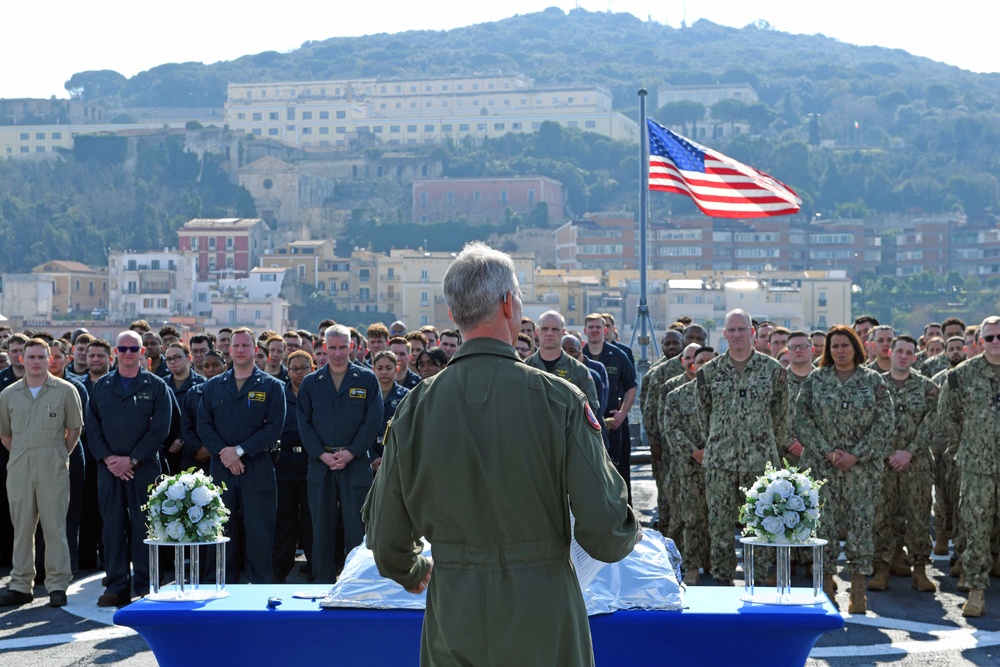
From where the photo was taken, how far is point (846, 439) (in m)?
8.72

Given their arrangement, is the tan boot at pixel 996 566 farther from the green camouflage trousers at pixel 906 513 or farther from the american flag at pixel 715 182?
the american flag at pixel 715 182

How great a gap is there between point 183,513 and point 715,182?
37.7 ft

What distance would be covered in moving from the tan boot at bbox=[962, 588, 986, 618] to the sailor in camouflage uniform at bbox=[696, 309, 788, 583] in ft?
3.82

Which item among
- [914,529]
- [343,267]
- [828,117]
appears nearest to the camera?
[914,529]

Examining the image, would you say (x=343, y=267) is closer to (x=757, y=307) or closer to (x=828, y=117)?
(x=757, y=307)

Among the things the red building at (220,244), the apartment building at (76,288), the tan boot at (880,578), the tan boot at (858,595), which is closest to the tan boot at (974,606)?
the tan boot at (858,595)

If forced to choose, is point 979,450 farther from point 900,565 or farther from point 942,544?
point 942,544

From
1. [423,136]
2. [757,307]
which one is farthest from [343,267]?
[423,136]

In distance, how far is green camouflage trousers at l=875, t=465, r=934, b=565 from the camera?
9516 mm

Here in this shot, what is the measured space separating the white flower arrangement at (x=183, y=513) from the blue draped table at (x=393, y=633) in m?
0.55

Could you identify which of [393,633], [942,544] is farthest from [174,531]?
[942,544]

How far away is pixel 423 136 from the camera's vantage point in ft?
537

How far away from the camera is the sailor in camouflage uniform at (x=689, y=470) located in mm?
9508

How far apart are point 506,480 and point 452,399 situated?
9.8 inches
